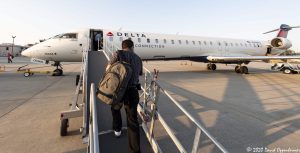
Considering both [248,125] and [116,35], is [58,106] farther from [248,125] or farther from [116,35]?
[116,35]

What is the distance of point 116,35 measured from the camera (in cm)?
1484

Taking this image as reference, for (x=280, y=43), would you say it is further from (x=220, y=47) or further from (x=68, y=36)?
(x=68, y=36)

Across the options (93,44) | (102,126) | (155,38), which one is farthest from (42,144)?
(155,38)

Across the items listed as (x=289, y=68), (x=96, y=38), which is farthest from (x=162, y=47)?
(x=289, y=68)

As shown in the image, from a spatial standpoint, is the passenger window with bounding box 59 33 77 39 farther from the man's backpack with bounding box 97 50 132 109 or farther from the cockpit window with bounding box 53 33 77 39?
the man's backpack with bounding box 97 50 132 109

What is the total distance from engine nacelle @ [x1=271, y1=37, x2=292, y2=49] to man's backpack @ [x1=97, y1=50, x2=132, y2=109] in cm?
2369

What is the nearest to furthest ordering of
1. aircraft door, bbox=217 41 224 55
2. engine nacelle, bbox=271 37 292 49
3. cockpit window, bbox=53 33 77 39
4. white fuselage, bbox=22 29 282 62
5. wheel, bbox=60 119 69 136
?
wheel, bbox=60 119 69 136 < white fuselage, bbox=22 29 282 62 < cockpit window, bbox=53 33 77 39 < aircraft door, bbox=217 41 224 55 < engine nacelle, bbox=271 37 292 49

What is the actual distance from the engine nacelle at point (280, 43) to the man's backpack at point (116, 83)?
2369cm

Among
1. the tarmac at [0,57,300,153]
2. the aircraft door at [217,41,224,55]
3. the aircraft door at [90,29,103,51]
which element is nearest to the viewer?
the tarmac at [0,57,300,153]

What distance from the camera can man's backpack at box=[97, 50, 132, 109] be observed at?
126 inches

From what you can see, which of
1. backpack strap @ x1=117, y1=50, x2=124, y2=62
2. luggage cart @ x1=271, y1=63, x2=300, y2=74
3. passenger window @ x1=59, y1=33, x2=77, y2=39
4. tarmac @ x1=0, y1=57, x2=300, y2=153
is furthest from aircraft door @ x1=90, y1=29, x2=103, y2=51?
luggage cart @ x1=271, y1=63, x2=300, y2=74

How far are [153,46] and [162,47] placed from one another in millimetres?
827

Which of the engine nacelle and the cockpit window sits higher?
the engine nacelle

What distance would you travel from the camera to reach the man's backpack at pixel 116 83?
321 cm
